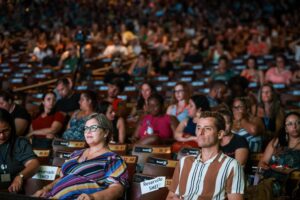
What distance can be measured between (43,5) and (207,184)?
8.58m

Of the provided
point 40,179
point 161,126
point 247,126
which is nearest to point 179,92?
point 161,126

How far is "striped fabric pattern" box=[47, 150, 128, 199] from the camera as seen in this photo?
3258mm

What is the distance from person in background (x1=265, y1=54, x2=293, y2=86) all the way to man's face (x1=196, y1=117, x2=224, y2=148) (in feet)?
19.0

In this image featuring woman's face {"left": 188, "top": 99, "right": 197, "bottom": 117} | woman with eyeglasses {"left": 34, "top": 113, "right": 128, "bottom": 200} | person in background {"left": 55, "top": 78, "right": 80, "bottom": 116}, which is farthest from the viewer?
person in background {"left": 55, "top": 78, "right": 80, "bottom": 116}

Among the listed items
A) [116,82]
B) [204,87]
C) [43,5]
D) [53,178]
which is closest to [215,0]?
[43,5]

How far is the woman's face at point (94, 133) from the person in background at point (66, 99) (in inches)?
137

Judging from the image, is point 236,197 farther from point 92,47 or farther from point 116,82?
point 92,47

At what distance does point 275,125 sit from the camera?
236 inches

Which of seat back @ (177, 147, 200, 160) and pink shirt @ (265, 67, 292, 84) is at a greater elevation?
pink shirt @ (265, 67, 292, 84)

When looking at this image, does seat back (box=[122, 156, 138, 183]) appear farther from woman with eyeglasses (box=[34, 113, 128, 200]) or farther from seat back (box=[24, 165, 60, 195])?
woman with eyeglasses (box=[34, 113, 128, 200])

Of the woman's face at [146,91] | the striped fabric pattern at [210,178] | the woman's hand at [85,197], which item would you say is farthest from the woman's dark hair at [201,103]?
the woman's hand at [85,197]

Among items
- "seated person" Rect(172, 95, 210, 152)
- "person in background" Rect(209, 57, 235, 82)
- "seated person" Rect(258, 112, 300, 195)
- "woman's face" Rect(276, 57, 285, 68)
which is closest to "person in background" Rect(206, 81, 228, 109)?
"seated person" Rect(172, 95, 210, 152)

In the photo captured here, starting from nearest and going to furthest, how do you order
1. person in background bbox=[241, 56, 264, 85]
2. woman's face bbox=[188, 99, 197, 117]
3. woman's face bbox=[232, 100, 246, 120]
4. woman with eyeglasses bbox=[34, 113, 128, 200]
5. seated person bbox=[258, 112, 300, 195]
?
1. woman with eyeglasses bbox=[34, 113, 128, 200]
2. seated person bbox=[258, 112, 300, 195]
3. woman's face bbox=[232, 100, 246, 120]
4. woman's face bbox=[188, 99, 197, 117]
5. person in background bbox=[241, 56, 264, 85]

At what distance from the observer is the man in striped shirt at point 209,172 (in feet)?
9.93
